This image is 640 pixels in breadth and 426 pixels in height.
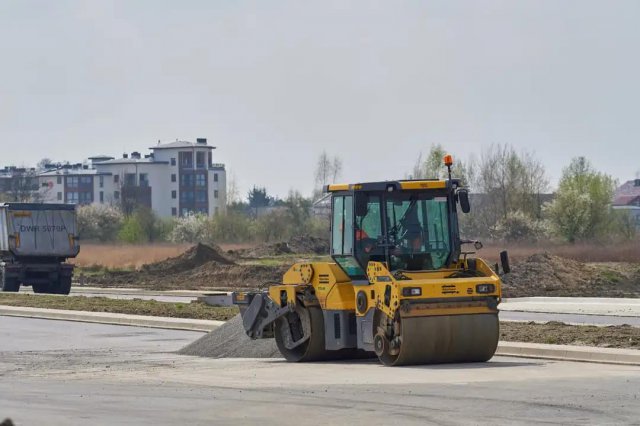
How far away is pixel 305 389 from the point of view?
16.9 m

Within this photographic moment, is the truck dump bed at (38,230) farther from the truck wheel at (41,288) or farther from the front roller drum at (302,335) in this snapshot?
the front roller drum at (302,335)

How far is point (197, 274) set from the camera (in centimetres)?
6462

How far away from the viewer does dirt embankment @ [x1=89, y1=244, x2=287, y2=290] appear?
193 ft

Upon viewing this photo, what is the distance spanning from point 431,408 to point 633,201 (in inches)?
7141

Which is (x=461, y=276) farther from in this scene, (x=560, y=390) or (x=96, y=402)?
(x=96, y=402)

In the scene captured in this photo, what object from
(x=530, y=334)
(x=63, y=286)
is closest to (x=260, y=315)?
(x=530, y=334)

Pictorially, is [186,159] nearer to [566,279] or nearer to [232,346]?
[566,279]

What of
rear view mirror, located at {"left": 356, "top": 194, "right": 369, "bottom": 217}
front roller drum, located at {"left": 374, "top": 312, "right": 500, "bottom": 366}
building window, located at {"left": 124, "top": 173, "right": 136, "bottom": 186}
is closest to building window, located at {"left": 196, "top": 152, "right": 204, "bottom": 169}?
building window, located at {"left": 124, "top": 173, "right": 136, "bottom": 186}

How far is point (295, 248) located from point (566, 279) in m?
34.7

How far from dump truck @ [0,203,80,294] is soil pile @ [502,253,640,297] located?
16.2 metres

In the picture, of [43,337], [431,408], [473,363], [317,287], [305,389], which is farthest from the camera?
[43,337]

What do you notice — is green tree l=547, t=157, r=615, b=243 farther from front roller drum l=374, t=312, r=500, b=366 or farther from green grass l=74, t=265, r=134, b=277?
front roller drum l=374, t=312, r=500, b=366

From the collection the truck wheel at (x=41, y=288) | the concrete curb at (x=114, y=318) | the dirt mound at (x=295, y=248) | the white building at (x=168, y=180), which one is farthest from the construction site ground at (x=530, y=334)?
the white building at (x=168, y=180)

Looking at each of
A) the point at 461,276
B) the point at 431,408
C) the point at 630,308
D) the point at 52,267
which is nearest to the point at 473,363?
the point at 461,276
